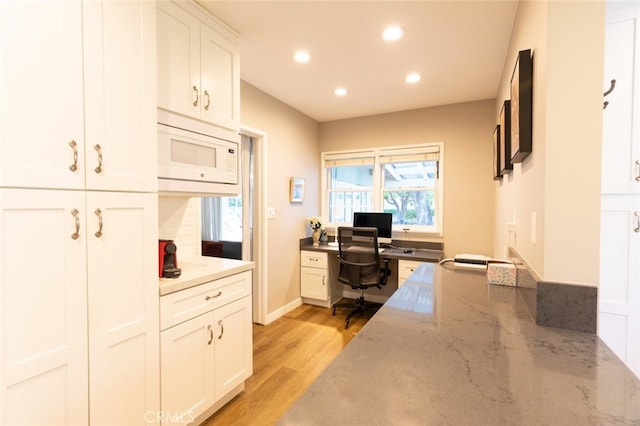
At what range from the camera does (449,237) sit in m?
3.57

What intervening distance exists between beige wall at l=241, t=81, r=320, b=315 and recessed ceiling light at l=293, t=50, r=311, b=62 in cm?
72

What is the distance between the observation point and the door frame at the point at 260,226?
10.3 ft

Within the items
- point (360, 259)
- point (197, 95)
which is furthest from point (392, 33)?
point (360, 259)

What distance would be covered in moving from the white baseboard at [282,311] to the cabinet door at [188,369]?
1519mm

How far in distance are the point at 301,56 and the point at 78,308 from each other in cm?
226

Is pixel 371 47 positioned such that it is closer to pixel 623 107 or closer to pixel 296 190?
pixel 623 107

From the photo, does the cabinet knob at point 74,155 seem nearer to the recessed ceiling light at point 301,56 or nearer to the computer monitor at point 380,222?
the recessed ceiling light at point 301,56

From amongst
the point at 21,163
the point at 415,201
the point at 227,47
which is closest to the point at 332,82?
the point at 227,47

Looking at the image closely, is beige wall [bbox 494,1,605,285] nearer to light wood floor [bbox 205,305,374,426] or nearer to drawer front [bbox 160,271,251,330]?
light wood floor [bbox 205,305,374,426]

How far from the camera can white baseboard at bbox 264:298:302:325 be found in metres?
3.25

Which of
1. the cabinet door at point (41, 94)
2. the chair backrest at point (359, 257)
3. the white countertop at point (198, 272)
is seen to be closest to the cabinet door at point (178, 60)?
the cabinet door at point (41, 94)

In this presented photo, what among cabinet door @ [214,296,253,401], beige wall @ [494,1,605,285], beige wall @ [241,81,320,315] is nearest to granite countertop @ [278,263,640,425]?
beige wall @ [494,1,605,285]
